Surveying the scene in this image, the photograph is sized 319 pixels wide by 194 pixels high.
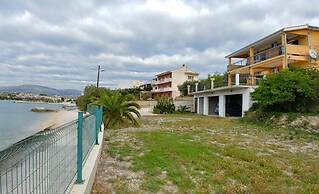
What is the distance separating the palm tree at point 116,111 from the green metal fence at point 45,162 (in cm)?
1189

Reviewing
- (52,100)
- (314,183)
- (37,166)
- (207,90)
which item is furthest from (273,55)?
(52,100)

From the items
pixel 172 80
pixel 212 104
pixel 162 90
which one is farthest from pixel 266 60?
pixel 162 90

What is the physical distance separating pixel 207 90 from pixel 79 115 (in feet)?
88.8

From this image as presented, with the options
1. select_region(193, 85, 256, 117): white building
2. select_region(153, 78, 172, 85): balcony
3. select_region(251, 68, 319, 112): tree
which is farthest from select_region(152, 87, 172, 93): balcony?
select_region(251, 68, 319, 112): tree

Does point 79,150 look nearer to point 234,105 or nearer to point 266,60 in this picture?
point 266,60

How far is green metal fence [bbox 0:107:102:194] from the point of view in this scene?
2.45 metres

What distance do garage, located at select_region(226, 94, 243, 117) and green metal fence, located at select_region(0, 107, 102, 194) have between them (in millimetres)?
25716

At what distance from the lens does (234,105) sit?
99.9 ft

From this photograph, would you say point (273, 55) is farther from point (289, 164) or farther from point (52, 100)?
point (52, 100)

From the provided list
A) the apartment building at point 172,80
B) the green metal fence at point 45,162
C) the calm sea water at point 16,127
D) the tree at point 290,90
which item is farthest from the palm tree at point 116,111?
the apartment building at point 172,80

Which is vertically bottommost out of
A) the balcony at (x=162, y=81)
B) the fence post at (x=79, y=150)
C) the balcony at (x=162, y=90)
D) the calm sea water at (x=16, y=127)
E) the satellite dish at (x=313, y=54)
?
the calm sea water at (x=16, y=127)

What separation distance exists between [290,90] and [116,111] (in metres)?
9.92

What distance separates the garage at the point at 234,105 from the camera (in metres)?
29.7

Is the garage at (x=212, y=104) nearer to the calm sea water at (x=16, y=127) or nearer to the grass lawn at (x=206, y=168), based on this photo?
the calm sea water at (x=16, y=127)
